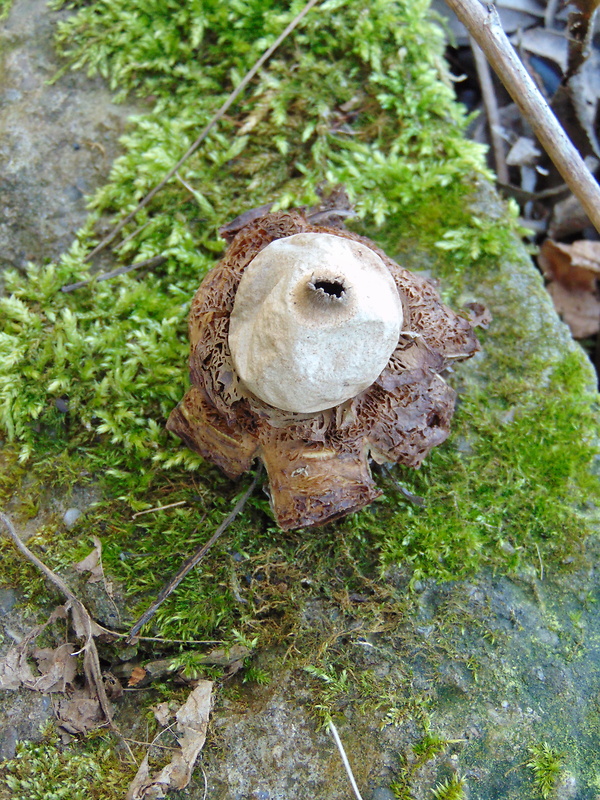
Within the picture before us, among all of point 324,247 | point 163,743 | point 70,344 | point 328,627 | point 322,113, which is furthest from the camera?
point 322,113

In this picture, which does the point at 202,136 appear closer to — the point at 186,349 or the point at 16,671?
the point at 186,349

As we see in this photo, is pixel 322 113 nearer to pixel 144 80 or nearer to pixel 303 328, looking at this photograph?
pixel 144 80

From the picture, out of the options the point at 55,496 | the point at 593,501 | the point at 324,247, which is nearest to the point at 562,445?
the point at 593,501

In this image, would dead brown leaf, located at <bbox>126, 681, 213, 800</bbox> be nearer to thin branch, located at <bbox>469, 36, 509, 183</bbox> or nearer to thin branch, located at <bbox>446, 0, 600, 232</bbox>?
thin branch, located at <bbox>446, 0, 600, 232</bbox>

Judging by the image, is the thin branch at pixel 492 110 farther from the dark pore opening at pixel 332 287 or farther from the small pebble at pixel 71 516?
the small pebble at pixel 71 516

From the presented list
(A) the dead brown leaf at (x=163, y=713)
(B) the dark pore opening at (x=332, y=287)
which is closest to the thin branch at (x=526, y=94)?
(B) the dark pore opening at (x=332, y=287)
